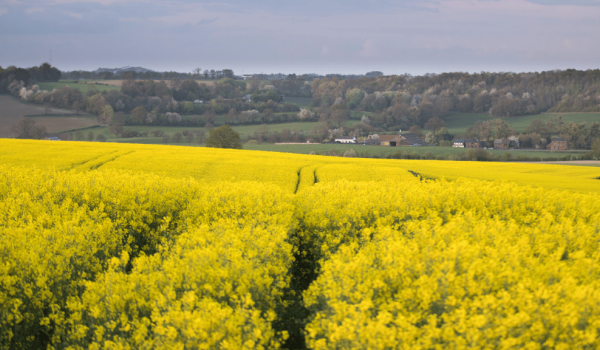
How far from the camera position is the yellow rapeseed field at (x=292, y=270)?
169 inches

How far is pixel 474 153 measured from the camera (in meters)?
58.7

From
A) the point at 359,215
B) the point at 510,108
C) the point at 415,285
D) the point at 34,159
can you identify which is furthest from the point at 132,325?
the point at 510,108

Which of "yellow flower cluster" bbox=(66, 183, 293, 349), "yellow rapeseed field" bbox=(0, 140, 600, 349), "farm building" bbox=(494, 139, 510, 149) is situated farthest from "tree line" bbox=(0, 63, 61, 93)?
"farm building" bbox=(494, 139, 510, 149)

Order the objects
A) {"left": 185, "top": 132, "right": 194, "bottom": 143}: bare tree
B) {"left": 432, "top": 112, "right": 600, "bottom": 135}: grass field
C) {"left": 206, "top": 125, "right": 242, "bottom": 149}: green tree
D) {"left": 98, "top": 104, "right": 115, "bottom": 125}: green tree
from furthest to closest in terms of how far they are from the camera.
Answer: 1. {"left": 432, "top": 112, "right": 600, "bottom": 135}: grass field
2. {"left": 98, "top": 104, "right": 115, "bottom": 125}: green tree
3. {"left": 185, "top": 132, "right": 194, "bottom": 143}: bare tree
4. {"left": 206, "top": 125, "right": 242, "bottom": 149}: green tree

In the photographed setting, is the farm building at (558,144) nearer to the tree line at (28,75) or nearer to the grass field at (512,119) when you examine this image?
the grass field at (512,119)

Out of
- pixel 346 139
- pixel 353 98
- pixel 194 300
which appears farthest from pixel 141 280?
pixel 353 98

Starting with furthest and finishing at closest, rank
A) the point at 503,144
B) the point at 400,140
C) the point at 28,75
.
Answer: the point at 28,75 < the point at 400,140 < the point at 503,144

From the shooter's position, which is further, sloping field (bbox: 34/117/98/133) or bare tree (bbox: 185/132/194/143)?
bare tree (bbox: 185/132/194/143)

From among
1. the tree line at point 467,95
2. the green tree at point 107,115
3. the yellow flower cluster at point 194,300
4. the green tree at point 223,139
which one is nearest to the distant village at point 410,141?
the tree line at point 467,95

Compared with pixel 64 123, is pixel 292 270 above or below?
below

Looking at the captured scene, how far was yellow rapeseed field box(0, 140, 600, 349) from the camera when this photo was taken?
4.29 m

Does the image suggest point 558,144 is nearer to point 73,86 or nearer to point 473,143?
point 473,143

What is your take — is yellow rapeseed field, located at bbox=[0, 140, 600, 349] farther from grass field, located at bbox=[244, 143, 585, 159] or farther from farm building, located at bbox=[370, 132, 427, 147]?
farm building, located at bbox=[370, 132, 427, 147]

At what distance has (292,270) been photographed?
7.80 metres
